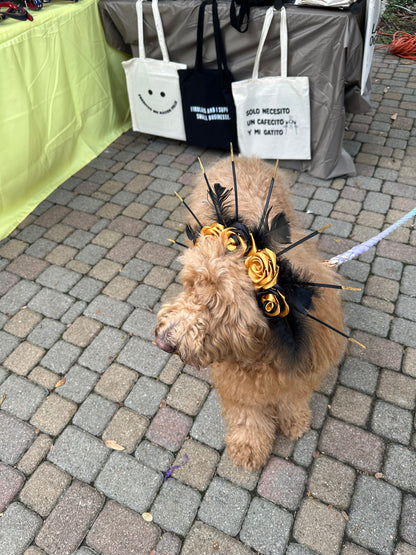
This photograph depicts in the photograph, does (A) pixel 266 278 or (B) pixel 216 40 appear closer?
(A) pixel 266 278

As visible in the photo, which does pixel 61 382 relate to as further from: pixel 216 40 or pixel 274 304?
pixel 216 40

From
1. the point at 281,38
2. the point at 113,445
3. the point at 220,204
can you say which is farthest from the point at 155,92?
the point at 113,445

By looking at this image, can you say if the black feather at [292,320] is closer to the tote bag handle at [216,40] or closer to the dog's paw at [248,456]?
the dog's paw at [248,456]

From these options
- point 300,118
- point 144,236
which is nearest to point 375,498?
point 144,236

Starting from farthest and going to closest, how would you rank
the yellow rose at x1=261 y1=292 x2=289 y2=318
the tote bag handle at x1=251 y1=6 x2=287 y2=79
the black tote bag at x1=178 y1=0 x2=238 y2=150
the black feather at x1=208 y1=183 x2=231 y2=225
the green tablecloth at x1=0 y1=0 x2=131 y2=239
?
the black tote bag at x1=178 y1=0 x2=238 y2=150 < the green tablecloth at x1=0 y1=0 x2=131 y2=239 < the tote bag handle at x1=251 y1=6 x2=287 y2=79 < the black feather at x1=208 y1=183 x2=231 y2=225 < the yellow rose at x1=261 y1=292 x2=289 y2=318

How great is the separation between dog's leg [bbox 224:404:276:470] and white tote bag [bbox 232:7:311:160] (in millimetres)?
2713

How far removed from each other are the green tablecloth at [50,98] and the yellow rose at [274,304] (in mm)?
3732

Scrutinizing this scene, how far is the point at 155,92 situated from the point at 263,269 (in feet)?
14.0

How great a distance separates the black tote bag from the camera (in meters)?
4.46

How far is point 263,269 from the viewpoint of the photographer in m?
1.66

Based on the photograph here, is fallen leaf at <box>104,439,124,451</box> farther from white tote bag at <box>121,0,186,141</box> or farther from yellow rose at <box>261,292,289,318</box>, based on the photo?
white tote bag at <box>121,0,186,141</box>

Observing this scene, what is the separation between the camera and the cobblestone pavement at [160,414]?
2.37m

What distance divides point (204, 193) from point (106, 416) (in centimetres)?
183

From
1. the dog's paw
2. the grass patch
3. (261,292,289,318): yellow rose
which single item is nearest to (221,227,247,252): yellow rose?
(261,292,289,318): yellow rose
